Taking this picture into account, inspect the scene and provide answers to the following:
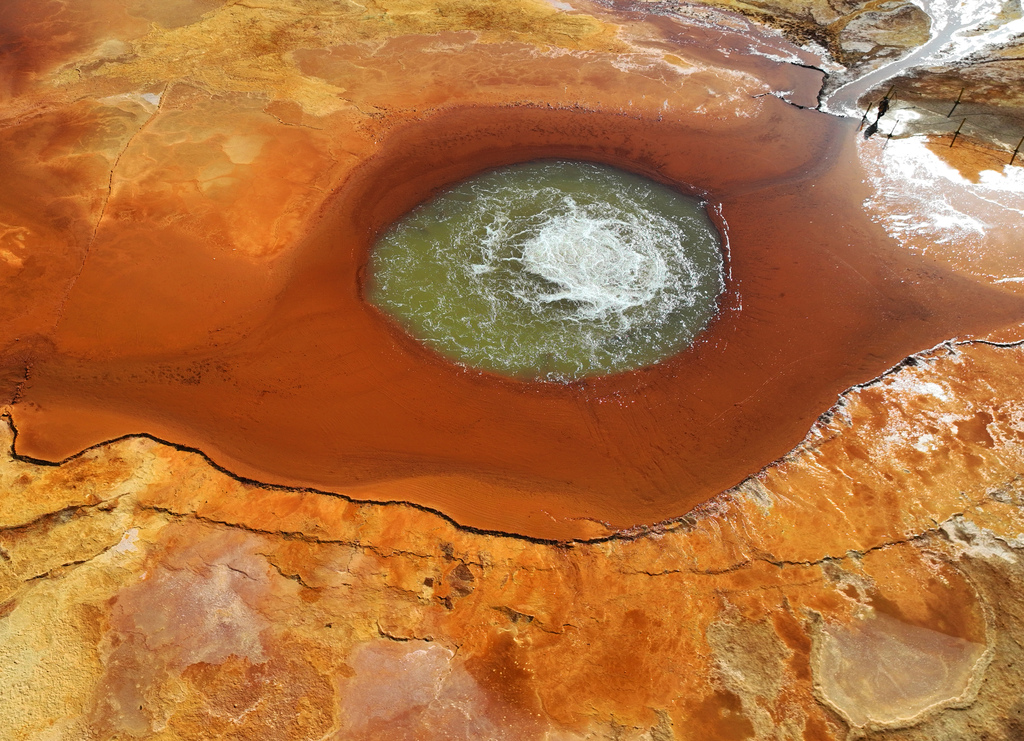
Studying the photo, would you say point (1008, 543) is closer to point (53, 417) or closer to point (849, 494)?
point (849, 494)

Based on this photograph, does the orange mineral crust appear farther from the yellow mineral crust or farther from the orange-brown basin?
the yellow mineral crust

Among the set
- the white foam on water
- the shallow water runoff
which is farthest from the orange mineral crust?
the white foam on water

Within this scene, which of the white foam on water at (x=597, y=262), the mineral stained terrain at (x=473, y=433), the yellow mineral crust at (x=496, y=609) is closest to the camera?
the yellow mineral crust at (x=496, y=609)

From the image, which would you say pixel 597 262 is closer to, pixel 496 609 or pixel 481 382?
pixel 481 382

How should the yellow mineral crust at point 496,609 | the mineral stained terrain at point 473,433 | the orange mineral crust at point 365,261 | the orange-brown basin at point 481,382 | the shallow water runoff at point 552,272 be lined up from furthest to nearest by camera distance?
the shallow water runoff at point 552,272, the orange mineral crust at point 365,261, the orange-brown basin at point 481,382, the mineral stained terrain at point 473,433, the yellow mineral crust at point 496,609

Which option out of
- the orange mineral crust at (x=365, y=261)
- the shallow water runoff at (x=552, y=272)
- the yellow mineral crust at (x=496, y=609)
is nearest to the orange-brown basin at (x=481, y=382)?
the orange mineral crust at (x=365, y=261)

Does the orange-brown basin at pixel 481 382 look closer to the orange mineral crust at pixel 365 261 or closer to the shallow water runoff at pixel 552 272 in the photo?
the orange mineral crust at pixel 365 261

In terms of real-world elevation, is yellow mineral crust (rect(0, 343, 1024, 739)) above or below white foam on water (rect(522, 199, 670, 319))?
below
